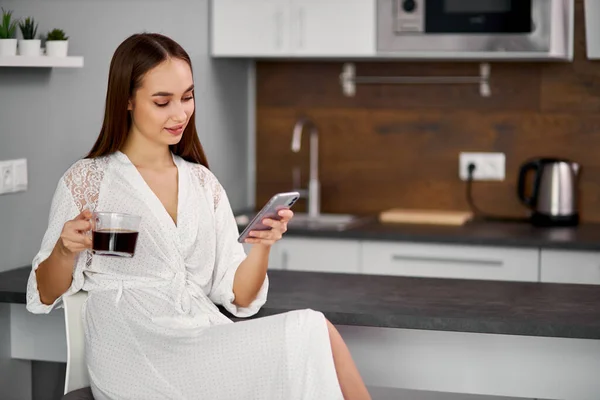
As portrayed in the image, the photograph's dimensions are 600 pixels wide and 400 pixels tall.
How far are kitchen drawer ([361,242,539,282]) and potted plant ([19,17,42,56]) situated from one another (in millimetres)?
1501

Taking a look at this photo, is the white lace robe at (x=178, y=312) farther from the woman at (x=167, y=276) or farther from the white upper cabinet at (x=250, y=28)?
the white upper cabinet at (x=250, y=28)

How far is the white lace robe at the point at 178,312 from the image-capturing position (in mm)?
1943

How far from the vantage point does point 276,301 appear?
230 cm

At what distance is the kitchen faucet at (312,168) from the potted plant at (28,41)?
150cm

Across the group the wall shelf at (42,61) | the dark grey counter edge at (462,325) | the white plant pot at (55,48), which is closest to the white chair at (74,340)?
the dark grey counter edge at (462,325)

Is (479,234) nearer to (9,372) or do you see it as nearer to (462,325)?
(462,325)

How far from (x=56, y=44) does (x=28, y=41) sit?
12 centimetres

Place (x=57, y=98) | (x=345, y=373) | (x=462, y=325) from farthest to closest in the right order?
1. (x=57, y=98)
2. (x=462, y=325)
3. (x=345, y=373)

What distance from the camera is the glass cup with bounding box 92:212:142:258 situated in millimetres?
1996

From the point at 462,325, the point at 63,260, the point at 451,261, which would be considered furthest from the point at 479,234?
the point at 63,260

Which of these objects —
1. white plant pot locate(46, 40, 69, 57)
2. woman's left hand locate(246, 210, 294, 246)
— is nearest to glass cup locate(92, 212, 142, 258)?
woman's left hand locate(246, 210, 294, 246)

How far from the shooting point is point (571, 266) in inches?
135

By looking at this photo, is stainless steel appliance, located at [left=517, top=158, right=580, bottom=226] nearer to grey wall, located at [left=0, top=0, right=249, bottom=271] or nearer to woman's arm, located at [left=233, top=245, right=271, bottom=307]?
grey wall, located at [left=0, top=0, right=249, bottom=271]

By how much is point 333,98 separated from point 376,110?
0.64 ft
